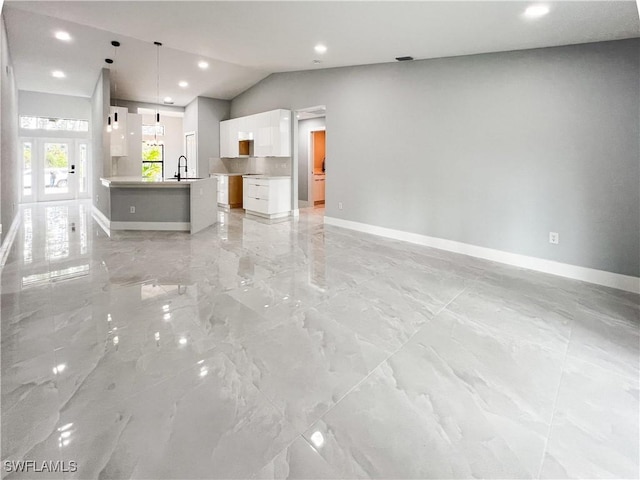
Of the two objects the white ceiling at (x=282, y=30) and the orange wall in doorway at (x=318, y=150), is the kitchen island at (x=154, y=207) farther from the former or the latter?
the orange wall in doorway at (x=318, y=150)

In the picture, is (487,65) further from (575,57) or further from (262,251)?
(262,251)

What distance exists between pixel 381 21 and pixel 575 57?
7.11ft

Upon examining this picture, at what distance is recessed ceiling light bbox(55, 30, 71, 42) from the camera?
5.17m

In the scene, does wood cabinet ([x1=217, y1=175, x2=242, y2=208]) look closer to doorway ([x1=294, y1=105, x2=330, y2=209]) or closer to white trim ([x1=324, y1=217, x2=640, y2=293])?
doorway ([x1=294, y1=105, x2=330, y2=209])

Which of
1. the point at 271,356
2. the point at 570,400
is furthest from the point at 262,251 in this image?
the point at 570,400

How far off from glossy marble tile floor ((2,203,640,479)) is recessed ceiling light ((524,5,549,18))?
263 cm

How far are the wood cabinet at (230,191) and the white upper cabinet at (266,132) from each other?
63 centimetres

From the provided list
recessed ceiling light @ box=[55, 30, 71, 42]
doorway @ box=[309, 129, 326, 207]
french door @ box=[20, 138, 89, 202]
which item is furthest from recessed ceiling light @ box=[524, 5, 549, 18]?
french door @ box=[20, 138, 89, 202]

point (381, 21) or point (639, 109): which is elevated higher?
point (381, 21)

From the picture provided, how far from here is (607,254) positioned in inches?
150

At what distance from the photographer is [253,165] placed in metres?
9.34

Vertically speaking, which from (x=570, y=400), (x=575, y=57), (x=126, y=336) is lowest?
(x=570, y=400)

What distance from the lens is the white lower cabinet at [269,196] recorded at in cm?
761

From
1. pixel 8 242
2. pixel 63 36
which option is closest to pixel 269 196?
pixel 63 36
